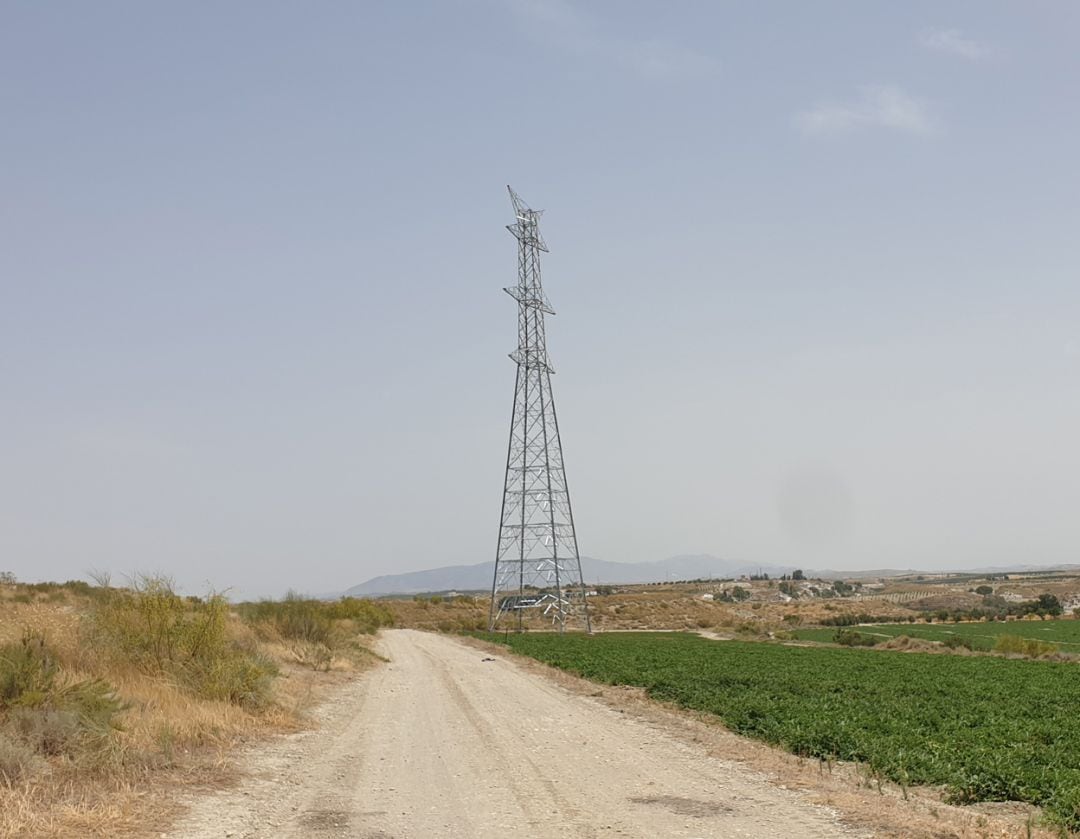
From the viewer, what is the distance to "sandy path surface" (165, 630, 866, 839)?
35.6 feet

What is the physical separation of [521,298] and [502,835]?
54.0 metres

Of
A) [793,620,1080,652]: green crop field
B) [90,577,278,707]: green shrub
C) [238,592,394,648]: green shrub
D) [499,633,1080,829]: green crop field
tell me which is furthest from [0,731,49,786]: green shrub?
[793,620,1080,652]: green crop field

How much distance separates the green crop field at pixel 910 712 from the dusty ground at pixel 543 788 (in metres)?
→ 0.83

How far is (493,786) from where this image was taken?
13367mm

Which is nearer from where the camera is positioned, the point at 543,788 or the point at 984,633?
the point at 543,788

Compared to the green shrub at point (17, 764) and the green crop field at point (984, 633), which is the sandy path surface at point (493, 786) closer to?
the green shrub at point (17, 764)

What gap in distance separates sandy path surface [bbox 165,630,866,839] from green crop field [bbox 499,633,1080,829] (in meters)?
2.44

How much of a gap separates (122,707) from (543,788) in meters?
7.46

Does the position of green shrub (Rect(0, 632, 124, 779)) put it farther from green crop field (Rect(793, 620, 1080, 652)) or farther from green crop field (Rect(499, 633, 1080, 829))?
green crop field (Rect(793, 620, 1080, 652))

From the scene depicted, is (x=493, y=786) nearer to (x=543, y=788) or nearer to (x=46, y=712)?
(x=543, y=788)

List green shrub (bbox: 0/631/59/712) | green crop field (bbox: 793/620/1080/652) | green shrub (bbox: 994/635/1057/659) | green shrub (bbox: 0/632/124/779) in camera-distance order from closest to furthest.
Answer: green shrub (bbox: 0/632/124/779)
green shrub (bbox: 0/631/59/712)
green shrub (bbox: 994/635/1057/659)
green crop field (bbox: 793/620/1080/652)

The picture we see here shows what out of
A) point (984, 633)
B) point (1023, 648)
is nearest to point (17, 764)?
point (1023, 648)

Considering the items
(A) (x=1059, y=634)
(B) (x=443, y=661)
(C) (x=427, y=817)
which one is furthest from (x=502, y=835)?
(A) (x=1059, y=634)

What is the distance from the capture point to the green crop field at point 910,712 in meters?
13.7
